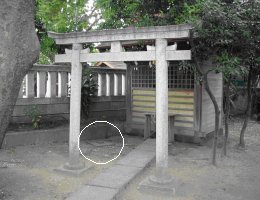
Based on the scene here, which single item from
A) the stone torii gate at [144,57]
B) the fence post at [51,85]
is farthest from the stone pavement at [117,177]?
the fence post at [51,85]

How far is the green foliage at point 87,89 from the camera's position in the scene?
11445 millimetres

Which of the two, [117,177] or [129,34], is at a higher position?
[129,34]

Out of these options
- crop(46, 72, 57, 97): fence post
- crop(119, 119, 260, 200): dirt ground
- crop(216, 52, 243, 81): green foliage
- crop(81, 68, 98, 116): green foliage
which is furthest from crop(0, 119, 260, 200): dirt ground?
crop(216, 52, 243, 81): green foliage

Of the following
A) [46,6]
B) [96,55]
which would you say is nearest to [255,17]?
[96,55]

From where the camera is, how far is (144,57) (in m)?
6.38

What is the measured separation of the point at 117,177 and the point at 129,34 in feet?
9.26

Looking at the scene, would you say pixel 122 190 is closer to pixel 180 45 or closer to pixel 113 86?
pixel 180 45

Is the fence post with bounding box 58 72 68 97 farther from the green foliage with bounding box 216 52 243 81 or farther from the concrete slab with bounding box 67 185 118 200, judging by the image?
the green foliage with bounding box 216 52 243 81

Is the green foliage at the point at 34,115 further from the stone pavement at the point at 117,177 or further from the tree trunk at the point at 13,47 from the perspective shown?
the tree trunk at the point at 13,47

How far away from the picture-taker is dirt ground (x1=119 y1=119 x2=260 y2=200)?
6066 mm

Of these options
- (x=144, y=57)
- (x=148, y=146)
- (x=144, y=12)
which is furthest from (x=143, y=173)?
(x=144, y=12)

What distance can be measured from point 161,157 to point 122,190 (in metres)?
0.95

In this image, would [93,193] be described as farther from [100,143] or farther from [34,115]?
[34,115]

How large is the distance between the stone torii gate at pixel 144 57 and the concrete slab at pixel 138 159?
1.12m
